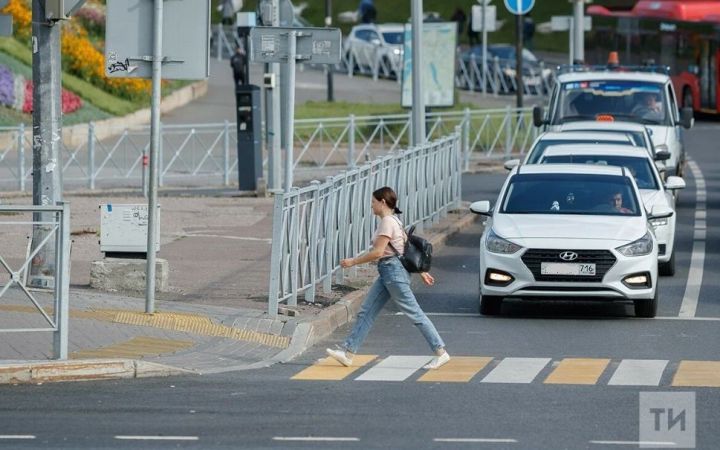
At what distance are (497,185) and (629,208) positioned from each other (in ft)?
48.2

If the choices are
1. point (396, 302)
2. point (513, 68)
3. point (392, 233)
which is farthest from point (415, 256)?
point (513, 68)

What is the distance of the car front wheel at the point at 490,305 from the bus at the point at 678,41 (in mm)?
30223

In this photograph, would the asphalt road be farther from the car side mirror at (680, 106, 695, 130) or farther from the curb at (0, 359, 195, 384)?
the car side mirror at (680, 106, 695, 130)

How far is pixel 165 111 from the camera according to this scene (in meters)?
43.7

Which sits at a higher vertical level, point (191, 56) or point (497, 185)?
point (191, 56)

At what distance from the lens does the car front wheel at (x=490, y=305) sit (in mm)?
16828

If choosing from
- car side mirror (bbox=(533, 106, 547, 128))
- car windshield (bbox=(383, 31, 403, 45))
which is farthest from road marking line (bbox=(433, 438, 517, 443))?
car windshield (bbox=(383, 31, 403, 45))

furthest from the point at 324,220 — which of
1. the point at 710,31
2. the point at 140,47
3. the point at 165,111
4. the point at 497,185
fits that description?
the point at 710,31

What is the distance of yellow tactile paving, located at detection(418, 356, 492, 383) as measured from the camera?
42.8 feet

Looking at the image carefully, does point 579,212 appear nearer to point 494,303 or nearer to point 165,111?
point 494,303

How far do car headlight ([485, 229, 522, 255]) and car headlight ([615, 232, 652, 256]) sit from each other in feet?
3.23

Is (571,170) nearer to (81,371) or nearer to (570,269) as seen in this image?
(570,269)

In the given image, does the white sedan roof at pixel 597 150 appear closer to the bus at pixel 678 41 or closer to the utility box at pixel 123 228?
the utility box at pixel 123 228

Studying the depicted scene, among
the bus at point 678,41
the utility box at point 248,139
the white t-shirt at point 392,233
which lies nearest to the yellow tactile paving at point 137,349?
the white t-shirt at point 392,233
